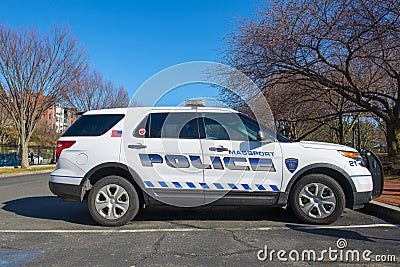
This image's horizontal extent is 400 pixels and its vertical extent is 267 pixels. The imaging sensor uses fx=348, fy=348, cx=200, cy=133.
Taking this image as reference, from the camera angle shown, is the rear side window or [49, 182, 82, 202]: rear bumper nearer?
[49, 182, 82, 202]: rear bumper

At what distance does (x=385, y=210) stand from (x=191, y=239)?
12.0 ft

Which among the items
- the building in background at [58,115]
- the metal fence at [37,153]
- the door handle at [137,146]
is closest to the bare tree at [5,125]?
the metal fence at [37,153]

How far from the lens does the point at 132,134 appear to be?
5.55 metres

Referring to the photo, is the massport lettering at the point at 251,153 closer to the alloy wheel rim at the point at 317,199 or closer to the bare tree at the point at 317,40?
the alloy wheel rim at the point at 317,199

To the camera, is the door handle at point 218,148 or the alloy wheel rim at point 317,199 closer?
the door handle at point 218,148

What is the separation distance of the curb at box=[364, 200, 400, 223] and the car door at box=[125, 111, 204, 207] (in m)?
3.27

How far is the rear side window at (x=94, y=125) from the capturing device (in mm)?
5660

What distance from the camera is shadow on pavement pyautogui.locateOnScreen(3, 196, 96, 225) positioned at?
20.3 ft

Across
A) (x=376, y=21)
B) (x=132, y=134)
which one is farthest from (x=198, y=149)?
(x=376, y=21)

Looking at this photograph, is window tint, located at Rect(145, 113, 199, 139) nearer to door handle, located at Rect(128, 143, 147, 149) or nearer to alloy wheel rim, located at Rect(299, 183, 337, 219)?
door handle, located at Rect(128, 143, 147, 149)

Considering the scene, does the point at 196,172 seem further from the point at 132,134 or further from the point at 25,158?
the point at 25,158

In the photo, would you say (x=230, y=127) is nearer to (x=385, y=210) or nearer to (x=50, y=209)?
(x=385, y=210)

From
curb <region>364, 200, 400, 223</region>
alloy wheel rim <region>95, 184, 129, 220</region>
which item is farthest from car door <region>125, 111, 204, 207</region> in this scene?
curb <region>364, 200, 400, 223</region>

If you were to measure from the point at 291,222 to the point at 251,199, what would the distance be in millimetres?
868
